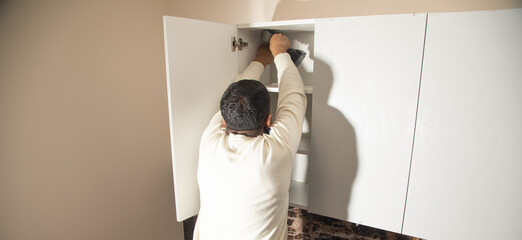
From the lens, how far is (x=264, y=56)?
1316mm

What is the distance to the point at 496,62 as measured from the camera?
0.80 meters

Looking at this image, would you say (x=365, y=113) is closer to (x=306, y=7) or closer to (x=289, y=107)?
(x=289, y=107)

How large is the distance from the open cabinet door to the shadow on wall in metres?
0.38

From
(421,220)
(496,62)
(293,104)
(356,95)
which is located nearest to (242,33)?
(293,104)

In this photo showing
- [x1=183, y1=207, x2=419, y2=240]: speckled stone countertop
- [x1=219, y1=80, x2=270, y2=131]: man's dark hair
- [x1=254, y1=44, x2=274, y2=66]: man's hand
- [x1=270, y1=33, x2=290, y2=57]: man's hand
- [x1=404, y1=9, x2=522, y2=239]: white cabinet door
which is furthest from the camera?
[x1=183, y1=207, x2=419, y2=240]: speckled stone countertop

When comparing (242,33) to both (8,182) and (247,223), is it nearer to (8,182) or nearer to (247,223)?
(247,223)

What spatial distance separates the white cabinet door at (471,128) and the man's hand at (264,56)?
26.6 inches

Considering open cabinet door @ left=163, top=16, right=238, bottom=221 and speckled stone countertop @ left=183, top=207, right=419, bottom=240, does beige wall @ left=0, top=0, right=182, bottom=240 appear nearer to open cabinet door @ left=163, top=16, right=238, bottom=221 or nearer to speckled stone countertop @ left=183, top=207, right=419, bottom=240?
open cabinet door @ left=163, top=16, right=238, bottom=221

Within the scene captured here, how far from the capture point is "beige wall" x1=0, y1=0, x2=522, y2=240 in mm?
1024

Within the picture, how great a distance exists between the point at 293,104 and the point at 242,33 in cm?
46

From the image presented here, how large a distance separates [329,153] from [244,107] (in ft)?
1.32

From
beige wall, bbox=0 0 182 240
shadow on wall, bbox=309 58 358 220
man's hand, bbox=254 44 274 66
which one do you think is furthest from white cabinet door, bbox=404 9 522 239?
beige wall, bbox=0 0 182 240

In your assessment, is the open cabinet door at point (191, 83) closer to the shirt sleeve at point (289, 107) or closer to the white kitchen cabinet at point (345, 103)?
the white kitchen cabinet at point (345, 103)

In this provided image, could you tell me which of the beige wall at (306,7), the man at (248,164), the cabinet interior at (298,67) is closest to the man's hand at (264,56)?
the cabinet interior at (298,67)
